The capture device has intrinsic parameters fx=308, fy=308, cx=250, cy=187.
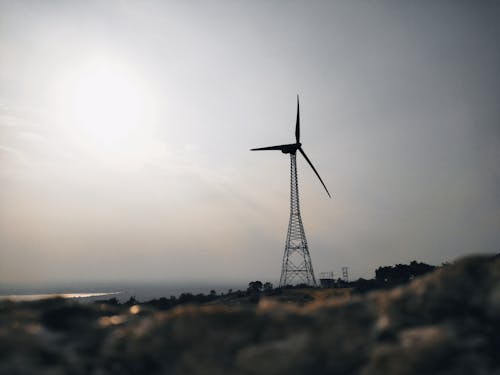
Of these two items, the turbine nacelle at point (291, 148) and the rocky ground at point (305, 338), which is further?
the turbine nacelle at point (291, 148)

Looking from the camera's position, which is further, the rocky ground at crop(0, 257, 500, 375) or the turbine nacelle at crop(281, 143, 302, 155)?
the turbine nacelle at crop(281, 143, 302, 155)

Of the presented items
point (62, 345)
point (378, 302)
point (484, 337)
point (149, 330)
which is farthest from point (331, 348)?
point (62, 345)

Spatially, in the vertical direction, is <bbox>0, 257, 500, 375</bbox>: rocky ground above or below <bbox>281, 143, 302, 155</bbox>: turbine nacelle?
below

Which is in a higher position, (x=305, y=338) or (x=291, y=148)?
(x=291, y=148)

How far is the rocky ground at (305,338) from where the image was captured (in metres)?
13.4

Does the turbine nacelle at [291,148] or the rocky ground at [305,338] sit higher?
the turbine nacelle at [291,148]

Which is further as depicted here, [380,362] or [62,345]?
[62,345]

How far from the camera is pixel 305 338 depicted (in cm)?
1481

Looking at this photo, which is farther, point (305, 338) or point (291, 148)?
point (291, 148)

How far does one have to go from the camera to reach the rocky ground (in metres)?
13.4

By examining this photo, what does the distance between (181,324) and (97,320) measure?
24.0 feet

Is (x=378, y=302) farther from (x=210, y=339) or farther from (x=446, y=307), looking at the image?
(x=210, y=339)

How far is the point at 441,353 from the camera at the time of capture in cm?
1318

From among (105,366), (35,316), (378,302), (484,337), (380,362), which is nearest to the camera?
(380,362)
